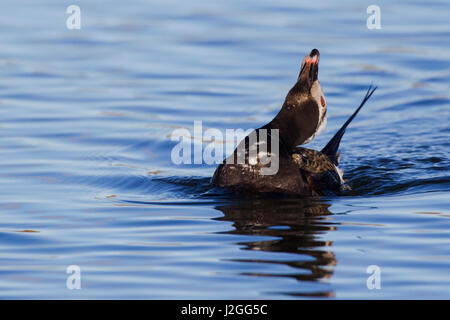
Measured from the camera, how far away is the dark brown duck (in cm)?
808

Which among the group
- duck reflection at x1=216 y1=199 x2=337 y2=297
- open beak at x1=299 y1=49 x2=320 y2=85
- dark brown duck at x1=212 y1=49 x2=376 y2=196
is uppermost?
open beak at x1=299 y1=49 x2=320 y2=85

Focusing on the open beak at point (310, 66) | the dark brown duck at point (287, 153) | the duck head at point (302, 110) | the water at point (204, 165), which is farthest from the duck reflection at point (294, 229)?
the open beak at point (310, 66)

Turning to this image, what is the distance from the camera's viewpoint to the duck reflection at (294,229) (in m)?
6.25

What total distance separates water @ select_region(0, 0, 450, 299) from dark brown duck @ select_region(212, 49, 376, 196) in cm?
18

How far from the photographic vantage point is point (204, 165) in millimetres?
10242

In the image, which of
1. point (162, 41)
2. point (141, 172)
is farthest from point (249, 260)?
point (162, 41)

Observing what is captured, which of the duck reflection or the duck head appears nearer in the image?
the duck reflection

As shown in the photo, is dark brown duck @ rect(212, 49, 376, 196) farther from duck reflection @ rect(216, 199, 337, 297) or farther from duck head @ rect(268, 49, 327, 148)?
duck reflection @ rect(216, 199, 337, 297)

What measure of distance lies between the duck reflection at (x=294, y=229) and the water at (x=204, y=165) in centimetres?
2

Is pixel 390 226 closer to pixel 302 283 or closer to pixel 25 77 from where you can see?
pixel 302 283

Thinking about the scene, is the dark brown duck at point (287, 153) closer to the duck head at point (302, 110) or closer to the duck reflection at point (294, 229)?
the duck head at point (302, 110)

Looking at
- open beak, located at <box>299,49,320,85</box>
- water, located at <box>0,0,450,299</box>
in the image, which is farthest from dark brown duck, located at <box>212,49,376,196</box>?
water, located at <box>0,0,450,299</box>

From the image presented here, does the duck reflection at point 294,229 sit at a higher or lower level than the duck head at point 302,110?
lower

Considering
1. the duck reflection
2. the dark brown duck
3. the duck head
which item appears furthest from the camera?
the duck head
